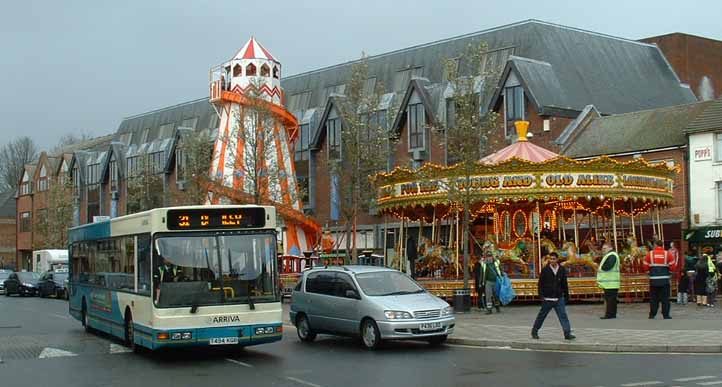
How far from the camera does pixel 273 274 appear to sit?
16875mm

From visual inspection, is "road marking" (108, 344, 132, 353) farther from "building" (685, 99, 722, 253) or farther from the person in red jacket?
"building" (685, 99, 722, 253)

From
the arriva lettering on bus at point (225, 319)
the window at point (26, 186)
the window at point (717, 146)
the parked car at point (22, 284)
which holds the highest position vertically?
the window at point (26, 186)

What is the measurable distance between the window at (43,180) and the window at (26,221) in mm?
3544

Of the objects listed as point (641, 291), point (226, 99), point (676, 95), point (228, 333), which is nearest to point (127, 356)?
point (228, 333)

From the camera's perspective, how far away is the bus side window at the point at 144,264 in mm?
16703

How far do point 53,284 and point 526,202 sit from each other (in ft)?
88.9

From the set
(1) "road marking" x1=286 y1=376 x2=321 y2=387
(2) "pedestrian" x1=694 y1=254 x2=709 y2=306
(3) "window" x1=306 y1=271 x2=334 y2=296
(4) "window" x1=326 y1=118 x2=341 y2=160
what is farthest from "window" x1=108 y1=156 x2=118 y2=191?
(1) "road marking" x1=286 y1=376 x2=321 y2=387

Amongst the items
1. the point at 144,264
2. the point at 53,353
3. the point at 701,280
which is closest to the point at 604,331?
the point at 701,280

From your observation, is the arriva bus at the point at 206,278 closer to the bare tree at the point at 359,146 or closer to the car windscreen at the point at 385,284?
the car windscreen at the point at 385,284

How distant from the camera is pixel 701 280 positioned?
1075 inches

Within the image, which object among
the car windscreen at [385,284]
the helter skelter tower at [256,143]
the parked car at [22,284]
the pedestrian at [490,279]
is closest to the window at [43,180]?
the parked car at [22,284]

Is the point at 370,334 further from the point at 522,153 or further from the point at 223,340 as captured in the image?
the point at 522,153

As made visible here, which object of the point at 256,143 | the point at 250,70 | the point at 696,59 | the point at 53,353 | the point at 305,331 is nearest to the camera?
the point at 53,353

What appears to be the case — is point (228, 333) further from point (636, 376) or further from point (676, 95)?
point (676, 95)
